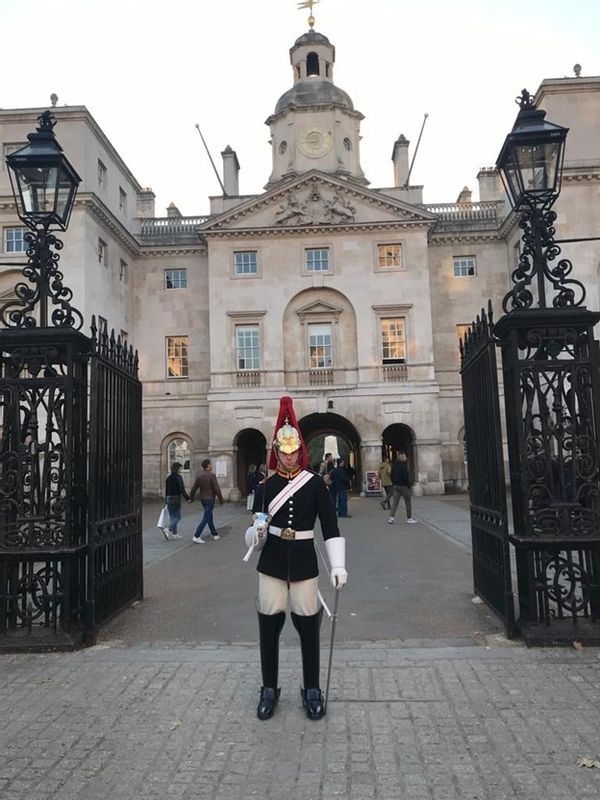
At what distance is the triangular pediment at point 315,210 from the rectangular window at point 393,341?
481cm

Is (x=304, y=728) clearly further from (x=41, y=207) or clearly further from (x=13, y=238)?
(x=13, y=238)

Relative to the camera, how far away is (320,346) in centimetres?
3200

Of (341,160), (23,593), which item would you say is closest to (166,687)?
(23,593)

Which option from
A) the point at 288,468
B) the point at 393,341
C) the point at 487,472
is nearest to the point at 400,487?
the point at 487,472

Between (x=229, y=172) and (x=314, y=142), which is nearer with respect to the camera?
(x=314, y=142)

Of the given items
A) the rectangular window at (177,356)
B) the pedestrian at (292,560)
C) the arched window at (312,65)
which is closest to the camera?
the pedestrian at (292,560)

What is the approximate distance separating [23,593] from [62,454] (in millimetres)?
1437

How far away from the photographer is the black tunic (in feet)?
16.0

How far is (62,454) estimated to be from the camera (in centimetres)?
665

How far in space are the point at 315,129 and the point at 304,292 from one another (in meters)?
10.6

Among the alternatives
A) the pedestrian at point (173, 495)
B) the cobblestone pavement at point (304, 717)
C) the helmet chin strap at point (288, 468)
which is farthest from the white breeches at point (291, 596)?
the pedestrian at point (173, 495)

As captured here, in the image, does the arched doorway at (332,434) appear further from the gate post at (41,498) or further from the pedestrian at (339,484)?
the gate post at (41,498)

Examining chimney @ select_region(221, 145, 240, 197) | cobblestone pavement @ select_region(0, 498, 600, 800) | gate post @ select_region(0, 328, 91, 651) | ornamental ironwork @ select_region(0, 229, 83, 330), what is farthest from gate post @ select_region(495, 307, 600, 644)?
chimney @ select_region(221, 145, 240, 197)

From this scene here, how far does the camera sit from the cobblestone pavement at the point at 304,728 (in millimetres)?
3691
